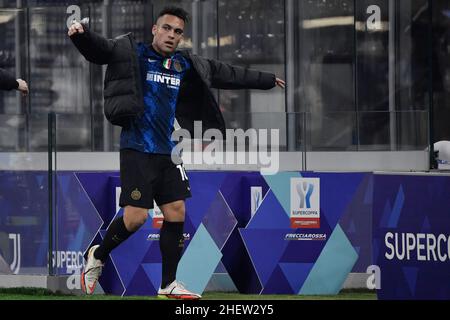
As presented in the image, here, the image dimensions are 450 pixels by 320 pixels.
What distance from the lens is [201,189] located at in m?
11.4

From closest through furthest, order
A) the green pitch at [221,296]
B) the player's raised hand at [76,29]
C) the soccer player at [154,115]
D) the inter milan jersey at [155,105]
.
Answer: the player's raised hand at [76,29] → the soccer player at [154,115] → the inter milan jersey at [155,105] → the green pitch at [221,296]

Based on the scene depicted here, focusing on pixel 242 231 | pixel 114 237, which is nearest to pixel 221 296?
pixel 242 231

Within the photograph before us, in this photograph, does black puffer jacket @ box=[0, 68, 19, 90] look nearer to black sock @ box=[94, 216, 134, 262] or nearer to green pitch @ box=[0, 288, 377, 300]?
black sock @ box=[94, 216, 134, 262]

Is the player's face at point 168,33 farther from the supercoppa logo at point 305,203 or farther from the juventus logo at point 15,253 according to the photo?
the juventus logo at point 15,253

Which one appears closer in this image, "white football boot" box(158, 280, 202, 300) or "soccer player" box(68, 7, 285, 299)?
"soccer player" box(68, 7, 285, 299)

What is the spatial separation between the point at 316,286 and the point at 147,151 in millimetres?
3350

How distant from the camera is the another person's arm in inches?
318

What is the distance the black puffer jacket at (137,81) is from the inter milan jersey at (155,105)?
0.27 ft

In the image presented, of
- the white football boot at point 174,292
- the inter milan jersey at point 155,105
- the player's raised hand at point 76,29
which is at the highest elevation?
the player's raised hand at point 76,29

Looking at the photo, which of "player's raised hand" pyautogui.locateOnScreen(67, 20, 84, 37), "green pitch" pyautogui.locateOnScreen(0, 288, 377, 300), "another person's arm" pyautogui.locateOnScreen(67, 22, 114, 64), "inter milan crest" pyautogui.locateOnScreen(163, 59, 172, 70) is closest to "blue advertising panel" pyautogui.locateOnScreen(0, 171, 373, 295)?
"green pitch" pyautogui.locateOnScreen(0, 288, 377, 300)

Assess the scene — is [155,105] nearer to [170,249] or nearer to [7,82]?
[170,249]

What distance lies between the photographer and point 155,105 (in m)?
8.66

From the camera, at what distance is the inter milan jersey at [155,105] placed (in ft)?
28.3

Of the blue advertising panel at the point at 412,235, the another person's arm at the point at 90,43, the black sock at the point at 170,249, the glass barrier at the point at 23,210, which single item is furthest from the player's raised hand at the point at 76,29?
the glass barrier at the point at 23,210
